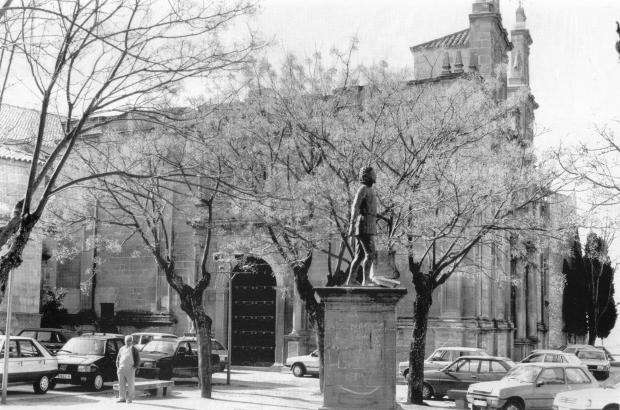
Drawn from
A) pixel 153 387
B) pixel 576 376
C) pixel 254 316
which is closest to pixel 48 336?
pixel 153 387

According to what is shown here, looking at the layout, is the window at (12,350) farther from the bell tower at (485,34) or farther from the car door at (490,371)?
the bell tower at (485,34)

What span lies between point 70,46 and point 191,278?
82.0 ft

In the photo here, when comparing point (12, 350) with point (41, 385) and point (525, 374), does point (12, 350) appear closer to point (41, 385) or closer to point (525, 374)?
point (41, 385)

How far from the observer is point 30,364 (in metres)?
20.0

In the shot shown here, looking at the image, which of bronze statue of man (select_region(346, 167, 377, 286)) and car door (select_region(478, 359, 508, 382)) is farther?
car door (select_region(478, 359, 508, 382))

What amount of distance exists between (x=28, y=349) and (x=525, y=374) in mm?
12117

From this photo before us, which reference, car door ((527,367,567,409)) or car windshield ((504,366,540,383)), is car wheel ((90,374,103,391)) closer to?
car windshield ((504,366,540,383))

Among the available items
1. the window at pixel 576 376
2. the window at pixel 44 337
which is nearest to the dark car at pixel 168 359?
the window at pixel 44 337

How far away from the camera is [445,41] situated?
121 feet

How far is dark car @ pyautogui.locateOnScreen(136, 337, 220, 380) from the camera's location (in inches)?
954

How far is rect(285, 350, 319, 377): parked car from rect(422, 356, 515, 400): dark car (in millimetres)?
7479

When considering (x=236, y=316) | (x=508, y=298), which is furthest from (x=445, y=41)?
(x=236, y=316)

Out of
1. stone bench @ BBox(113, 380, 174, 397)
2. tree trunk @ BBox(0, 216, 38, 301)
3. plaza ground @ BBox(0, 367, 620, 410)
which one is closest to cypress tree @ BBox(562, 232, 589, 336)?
plaza ground @ BBox(0, 367, 620, 410)

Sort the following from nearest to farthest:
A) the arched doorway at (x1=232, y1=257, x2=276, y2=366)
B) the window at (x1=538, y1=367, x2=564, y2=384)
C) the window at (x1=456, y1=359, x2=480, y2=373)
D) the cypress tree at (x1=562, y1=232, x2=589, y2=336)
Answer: the window at (x1=538, y1=367, x2=564, y2=384), the window at (x1=456, y1=359, x2=480, y2=373), the arched doorway at (x1=232, y1=257, x2=276, y2=366), the cypress tree at (x1=562, y1=232, x2=589, y2=336)
